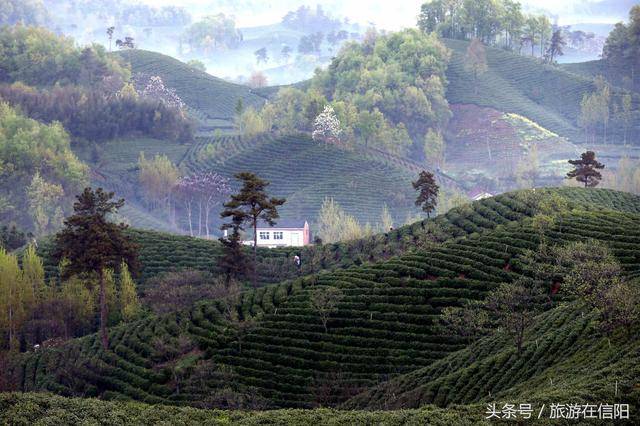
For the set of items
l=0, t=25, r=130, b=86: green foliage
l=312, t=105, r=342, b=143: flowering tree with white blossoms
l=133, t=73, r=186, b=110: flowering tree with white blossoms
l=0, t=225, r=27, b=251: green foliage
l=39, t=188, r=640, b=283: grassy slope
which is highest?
l=0, t=25, r=130, b=86: green foliage

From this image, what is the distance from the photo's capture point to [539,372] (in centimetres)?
Answer: 3700

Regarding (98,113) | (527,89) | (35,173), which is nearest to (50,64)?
(98,113)

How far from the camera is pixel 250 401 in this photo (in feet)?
146

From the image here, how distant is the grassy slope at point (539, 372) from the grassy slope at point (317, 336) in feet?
9.41

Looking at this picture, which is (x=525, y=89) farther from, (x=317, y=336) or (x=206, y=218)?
(x=317, y=336)

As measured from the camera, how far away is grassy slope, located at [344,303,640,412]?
95.8ft

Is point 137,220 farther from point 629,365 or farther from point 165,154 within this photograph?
point 629,365

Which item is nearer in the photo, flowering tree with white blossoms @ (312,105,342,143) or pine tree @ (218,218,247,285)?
pine tree @ (218,218,247,285)

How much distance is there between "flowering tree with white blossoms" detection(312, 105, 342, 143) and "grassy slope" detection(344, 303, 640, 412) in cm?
8405

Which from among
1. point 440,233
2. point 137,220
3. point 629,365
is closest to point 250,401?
point 629,365

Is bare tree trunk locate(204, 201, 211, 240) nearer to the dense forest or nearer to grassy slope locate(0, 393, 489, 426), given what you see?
the dense forest

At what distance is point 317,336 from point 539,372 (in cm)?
1625

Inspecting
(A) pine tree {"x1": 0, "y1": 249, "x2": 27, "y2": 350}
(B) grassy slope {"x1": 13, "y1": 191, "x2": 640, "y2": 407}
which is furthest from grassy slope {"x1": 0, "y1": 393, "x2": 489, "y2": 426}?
(A) pine tree {"x1": 0, "y1": 249, "x2": 27, "y2": 350}

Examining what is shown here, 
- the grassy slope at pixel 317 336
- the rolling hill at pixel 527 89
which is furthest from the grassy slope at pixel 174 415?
the rolling hill at pixel 527 89
